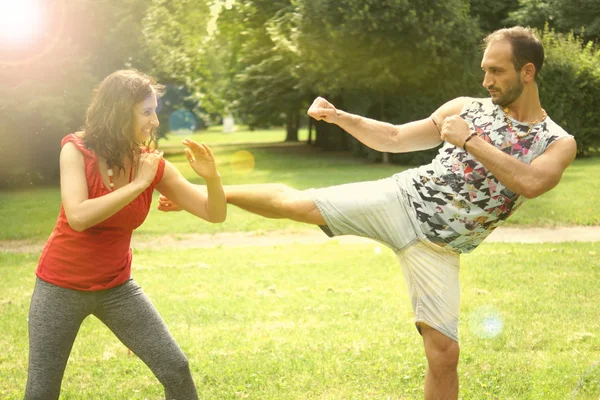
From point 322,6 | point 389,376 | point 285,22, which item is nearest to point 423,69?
point 322,6

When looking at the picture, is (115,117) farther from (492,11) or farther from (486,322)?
(492,11)

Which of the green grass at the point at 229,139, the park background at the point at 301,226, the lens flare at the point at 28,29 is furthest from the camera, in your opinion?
the green grass at the point at 229,139

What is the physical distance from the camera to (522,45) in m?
4.05

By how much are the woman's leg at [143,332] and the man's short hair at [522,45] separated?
2.43 metres

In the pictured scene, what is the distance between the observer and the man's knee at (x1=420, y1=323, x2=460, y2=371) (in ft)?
13.9

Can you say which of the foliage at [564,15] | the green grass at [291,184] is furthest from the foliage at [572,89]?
the foliage at [564,15]

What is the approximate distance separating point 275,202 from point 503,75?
1.46 meters

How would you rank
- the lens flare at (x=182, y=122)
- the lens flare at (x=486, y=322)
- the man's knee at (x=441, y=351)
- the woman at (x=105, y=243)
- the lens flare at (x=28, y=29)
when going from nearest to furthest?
1. the woman at (x=105, y=243)
2. the man's knee at (x=441, y=351)
3. the lens flare at (x=486, y=322)
4. the lens flare at (x=28, y=29)
5. the lens flare at (x=182, y=122)

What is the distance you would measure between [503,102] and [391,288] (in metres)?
5.26

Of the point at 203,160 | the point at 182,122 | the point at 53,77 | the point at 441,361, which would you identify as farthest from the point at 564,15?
the point at 182,122

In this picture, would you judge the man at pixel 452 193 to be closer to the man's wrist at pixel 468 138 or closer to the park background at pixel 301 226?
the man's wrist at pixel 468 138

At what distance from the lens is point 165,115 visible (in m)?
46.8

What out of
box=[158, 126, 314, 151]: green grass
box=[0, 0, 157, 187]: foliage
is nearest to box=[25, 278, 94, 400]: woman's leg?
box=[0, 0, 157, 187]: foliage

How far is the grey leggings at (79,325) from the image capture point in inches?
142
